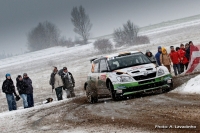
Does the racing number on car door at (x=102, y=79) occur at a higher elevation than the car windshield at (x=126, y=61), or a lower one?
lower

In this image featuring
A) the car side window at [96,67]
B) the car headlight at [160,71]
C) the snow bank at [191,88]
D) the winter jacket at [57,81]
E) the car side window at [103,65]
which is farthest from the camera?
the winter jacket at [57,81]

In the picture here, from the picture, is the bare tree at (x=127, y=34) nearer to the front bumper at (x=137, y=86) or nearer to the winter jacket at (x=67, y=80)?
the winter jacket at (x=67, y=80)

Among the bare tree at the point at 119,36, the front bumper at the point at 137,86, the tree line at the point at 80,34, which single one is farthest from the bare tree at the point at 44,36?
the front bumper at the point at 137,86

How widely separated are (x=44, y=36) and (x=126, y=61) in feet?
461

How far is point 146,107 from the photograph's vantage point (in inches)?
383

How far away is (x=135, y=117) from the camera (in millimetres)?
8547

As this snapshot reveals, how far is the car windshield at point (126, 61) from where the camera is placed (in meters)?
13.0

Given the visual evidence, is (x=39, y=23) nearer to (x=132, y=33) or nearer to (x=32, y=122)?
(x=132, y=33)

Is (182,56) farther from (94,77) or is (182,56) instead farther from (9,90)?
(9,90)

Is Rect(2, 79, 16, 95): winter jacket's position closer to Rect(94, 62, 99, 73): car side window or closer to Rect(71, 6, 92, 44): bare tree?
Rect(94, 62, 99, 73): car side window

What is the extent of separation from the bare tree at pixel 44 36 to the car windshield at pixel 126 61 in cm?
13099

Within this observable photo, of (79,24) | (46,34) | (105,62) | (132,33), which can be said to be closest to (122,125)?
(105,62)

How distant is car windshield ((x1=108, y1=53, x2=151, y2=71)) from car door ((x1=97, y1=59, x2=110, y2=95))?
0.71 ft

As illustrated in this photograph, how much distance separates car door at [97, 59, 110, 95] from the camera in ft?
42.2
